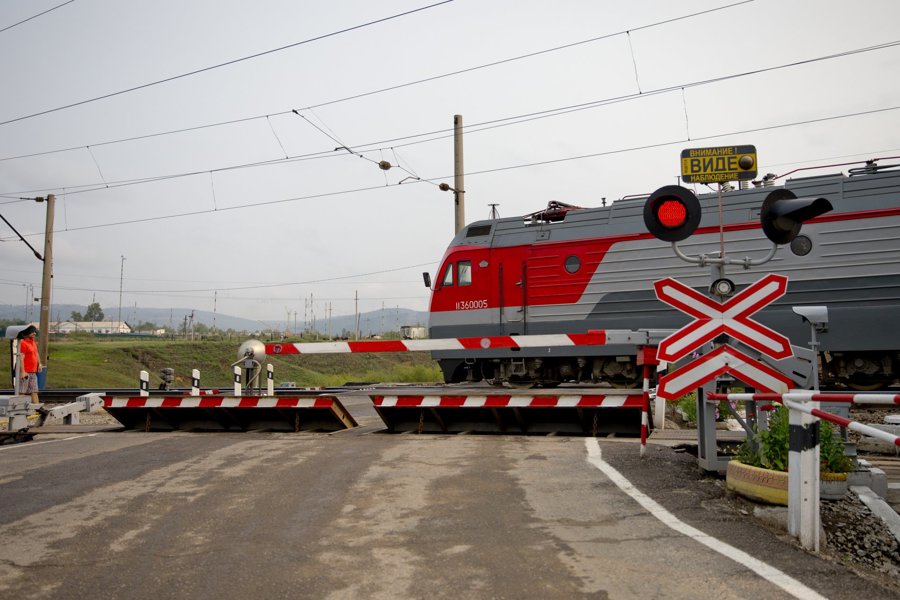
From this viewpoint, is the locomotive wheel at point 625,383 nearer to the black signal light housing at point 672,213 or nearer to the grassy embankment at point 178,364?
the black signal light housing at point 672,213

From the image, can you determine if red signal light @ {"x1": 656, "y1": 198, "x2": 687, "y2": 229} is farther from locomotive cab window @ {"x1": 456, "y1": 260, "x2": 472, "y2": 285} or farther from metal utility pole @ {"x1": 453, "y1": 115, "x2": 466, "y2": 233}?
metal utility pole @ {"x1": 453, "y1": 115, "x2": 466, "y2": 233}

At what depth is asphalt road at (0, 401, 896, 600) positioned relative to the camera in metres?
3.92

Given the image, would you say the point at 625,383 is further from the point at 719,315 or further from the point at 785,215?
the point at 785,215

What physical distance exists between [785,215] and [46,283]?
28520mm

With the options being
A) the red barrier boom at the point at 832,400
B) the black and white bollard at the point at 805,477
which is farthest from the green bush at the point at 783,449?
the black and white bollard at the point at 805,477

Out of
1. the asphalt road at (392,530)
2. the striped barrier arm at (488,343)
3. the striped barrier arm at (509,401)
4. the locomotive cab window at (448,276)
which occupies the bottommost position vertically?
the asphalt road at (392,530)

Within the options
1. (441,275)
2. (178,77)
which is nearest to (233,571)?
(441,275)

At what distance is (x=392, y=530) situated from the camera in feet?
16.8

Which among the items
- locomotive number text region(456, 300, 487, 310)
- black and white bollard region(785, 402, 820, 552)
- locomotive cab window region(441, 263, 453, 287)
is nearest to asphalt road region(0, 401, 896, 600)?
black and white bollard region(785, 402, 820, 552)

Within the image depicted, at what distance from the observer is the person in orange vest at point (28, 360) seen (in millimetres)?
14125

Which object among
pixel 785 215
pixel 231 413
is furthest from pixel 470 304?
pixel 785 215

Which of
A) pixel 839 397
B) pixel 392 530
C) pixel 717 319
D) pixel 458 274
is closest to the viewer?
pixel 839 397

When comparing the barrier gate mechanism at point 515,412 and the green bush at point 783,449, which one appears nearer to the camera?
the green bush at point 783,449

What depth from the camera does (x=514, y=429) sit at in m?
10.5
